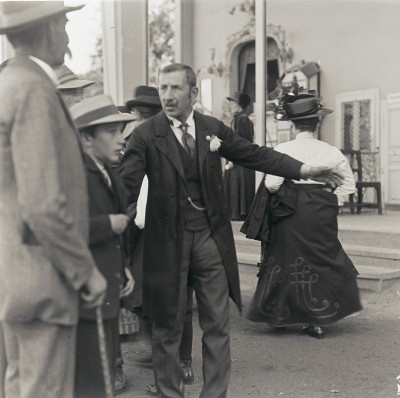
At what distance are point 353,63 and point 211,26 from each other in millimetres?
3134

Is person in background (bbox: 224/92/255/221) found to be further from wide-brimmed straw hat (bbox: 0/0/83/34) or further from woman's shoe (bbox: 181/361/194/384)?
wide-brimmed straw hat (bbox: 0/0/83/34)

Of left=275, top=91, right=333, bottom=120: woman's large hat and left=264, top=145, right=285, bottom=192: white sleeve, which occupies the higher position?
left=275, top=91, right=333, bottom=120: woman's large hat

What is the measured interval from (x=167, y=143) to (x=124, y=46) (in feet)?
19.0

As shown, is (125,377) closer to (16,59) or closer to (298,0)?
(16,59)

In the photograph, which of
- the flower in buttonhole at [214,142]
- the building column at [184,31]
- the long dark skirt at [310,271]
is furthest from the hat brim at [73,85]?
the building column at [184,31]

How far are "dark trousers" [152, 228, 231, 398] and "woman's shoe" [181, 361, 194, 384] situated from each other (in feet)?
1.59

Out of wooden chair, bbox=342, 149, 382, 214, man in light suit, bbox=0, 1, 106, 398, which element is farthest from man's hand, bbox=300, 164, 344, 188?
wooden chair, bbox=342, 149, 382, 214

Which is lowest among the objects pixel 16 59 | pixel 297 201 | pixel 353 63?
pixel 297 201

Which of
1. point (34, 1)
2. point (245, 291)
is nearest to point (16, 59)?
point (34, 1)

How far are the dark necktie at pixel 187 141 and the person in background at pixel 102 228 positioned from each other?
1.22 m

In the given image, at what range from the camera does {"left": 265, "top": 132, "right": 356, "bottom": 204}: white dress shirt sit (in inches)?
210

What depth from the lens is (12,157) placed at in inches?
82.0

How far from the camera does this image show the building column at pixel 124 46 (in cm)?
911

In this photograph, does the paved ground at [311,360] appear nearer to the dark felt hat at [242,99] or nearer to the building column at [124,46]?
the building column at [124,46]
